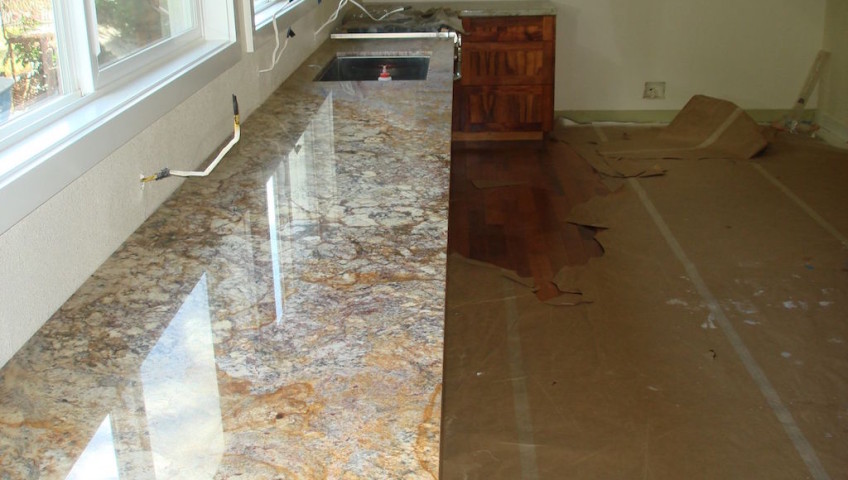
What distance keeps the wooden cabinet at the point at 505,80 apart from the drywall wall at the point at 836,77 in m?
1.85

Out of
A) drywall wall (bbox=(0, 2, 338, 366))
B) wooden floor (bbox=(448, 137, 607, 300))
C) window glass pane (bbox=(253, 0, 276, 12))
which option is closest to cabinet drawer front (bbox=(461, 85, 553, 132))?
wooden floor (bbox=(448, 137, 607, 300))

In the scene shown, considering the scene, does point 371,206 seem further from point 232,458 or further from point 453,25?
point 453,25

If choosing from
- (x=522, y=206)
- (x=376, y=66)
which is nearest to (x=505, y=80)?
(x=522, y=206)

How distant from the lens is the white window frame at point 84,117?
1.33 metres

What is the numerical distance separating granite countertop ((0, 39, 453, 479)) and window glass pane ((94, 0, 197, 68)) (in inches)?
14.1

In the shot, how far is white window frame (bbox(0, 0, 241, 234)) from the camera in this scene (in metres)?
1.33

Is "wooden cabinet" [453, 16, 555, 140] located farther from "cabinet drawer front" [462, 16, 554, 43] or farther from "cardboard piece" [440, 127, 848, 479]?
"cardboard piece" [440, 127, 848, 479]

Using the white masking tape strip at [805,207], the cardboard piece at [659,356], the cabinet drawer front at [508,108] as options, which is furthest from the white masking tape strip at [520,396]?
the cabinet drawer front at [508,108]

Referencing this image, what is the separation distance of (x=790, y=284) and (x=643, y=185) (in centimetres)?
132

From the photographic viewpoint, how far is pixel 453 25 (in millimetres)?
4395

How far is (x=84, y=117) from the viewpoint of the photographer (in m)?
1.61

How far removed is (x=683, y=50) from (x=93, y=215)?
5.00 m

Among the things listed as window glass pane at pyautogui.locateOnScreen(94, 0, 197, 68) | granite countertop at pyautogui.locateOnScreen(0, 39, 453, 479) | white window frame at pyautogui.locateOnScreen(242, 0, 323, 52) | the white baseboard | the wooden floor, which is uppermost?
window glass pane at pyautogui.locateOnScreen(94, 0, 197, 68)

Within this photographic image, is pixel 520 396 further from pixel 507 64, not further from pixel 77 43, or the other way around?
pixel 507 64
